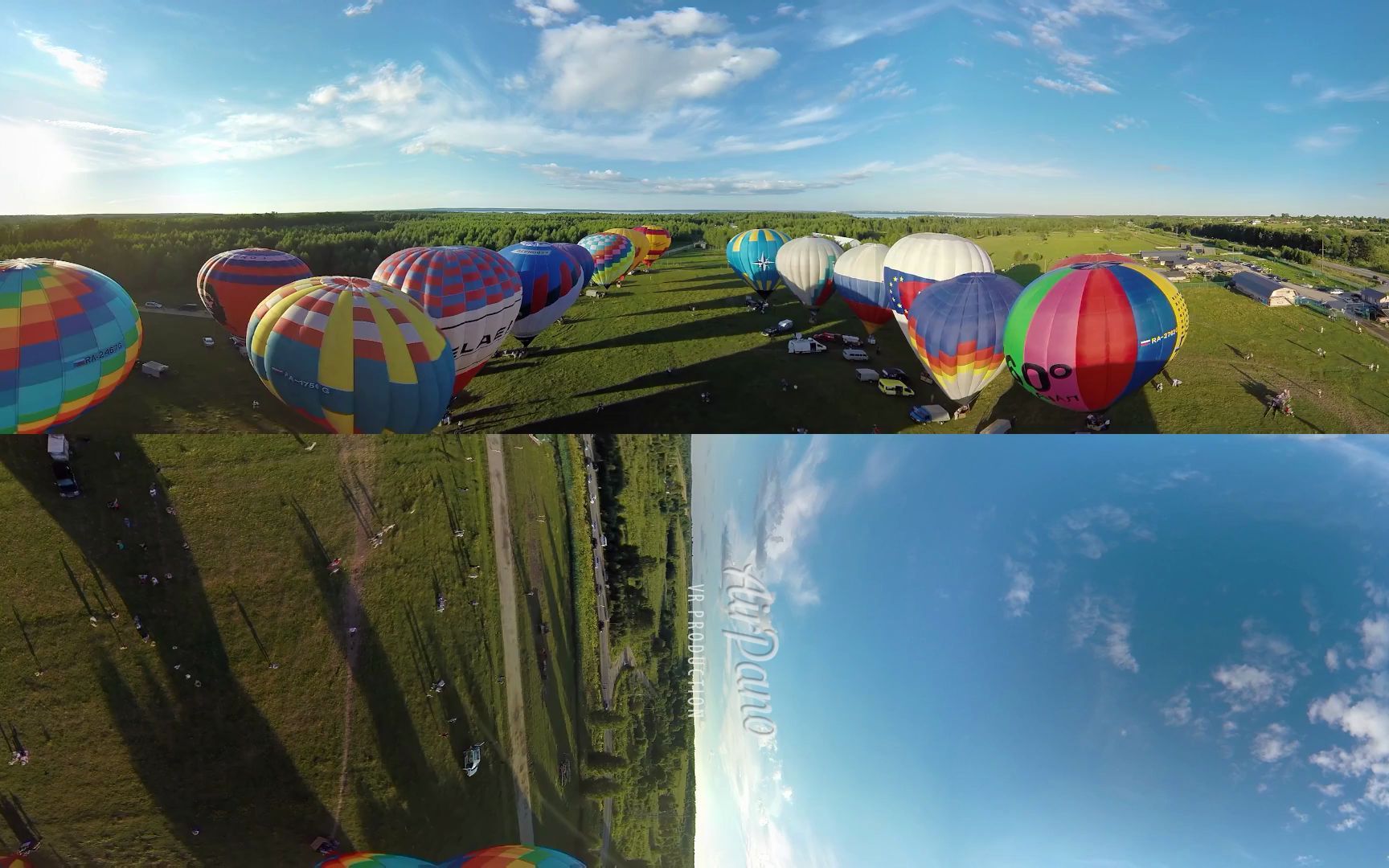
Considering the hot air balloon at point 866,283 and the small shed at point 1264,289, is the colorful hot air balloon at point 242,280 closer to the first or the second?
the hot air balloon at point 866,283

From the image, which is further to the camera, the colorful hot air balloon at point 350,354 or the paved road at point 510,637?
the paved road at point 510,637

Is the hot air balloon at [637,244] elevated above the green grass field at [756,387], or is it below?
above

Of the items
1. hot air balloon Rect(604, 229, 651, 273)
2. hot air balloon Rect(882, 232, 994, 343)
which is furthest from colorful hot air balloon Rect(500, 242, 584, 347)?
hot air balloon Rect(604, 229, 651, 273)

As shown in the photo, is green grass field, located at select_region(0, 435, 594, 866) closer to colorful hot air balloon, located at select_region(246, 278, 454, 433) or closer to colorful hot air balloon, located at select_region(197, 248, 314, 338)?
colorful hot air balloon, located at select_region(246, 278, 454, 433)

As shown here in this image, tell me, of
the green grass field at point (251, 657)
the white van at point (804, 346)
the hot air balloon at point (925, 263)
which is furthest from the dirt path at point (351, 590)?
the white van at point (804, 346)

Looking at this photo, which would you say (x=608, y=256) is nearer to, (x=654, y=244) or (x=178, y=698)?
(x=654, y=244)

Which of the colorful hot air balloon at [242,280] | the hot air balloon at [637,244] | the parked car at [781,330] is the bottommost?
the parked car at [781,330]

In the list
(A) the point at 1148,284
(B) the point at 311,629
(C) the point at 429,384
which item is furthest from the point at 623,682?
(A) the point at 1148,284
